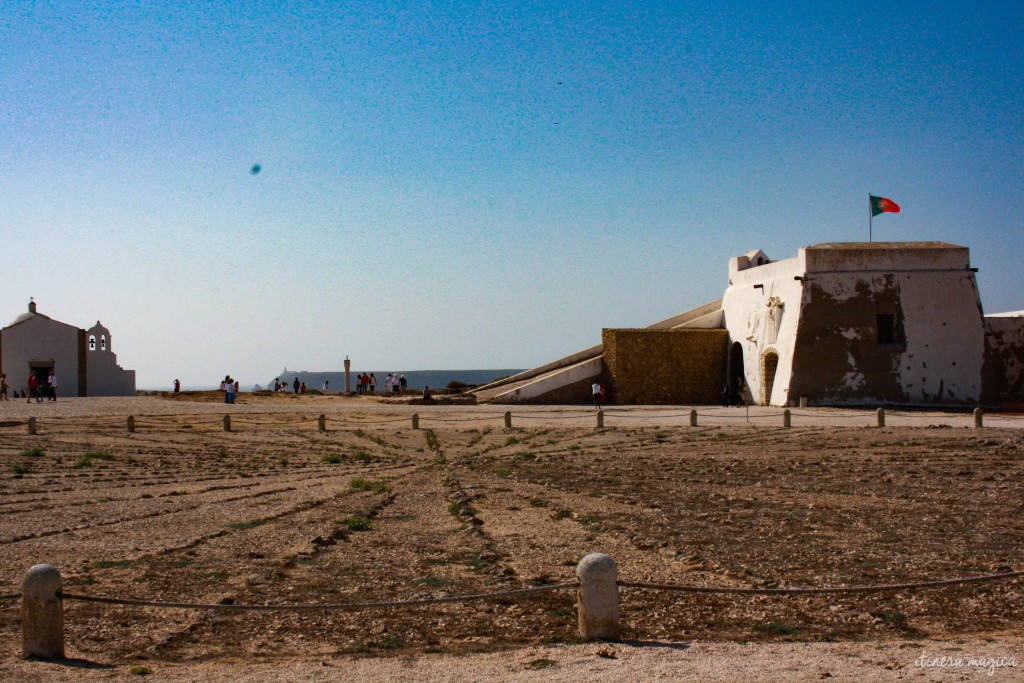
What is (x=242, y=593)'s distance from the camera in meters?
7.83

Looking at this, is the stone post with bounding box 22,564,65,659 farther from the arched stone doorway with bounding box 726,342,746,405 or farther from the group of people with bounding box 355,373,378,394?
the group of people with bounding box 355,373,378,394

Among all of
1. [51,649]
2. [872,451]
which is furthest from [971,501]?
[51,649]

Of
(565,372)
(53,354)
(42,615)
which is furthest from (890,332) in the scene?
(53,354)

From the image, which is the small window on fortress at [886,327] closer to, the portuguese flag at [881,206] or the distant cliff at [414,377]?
the portuguese flag at [881,206]

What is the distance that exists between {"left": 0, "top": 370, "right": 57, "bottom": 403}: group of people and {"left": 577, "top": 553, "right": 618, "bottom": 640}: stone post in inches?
1335

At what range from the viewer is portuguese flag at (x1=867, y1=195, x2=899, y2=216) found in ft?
105

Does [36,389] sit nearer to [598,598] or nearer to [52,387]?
[52,387]

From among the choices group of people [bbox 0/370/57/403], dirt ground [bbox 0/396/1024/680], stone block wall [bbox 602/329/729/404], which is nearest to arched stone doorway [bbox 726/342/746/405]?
stone block wall [bbox 602/329/729/404]

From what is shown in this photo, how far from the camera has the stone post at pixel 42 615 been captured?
6047 millimetres

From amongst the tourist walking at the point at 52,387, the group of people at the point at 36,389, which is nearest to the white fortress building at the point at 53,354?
the group of people at the point at 36,389

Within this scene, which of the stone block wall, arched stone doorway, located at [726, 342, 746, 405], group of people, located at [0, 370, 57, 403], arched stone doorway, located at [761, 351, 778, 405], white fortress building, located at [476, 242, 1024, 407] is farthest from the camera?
group of people, located at [0, 370, 57, 403]

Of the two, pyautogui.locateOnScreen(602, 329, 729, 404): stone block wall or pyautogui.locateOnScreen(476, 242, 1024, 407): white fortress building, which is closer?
pyautogui.locateOnScreen(476, 242, 1024, 407): white fortress building

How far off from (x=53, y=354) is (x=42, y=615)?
41267 millimetres

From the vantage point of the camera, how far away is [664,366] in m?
35.5
